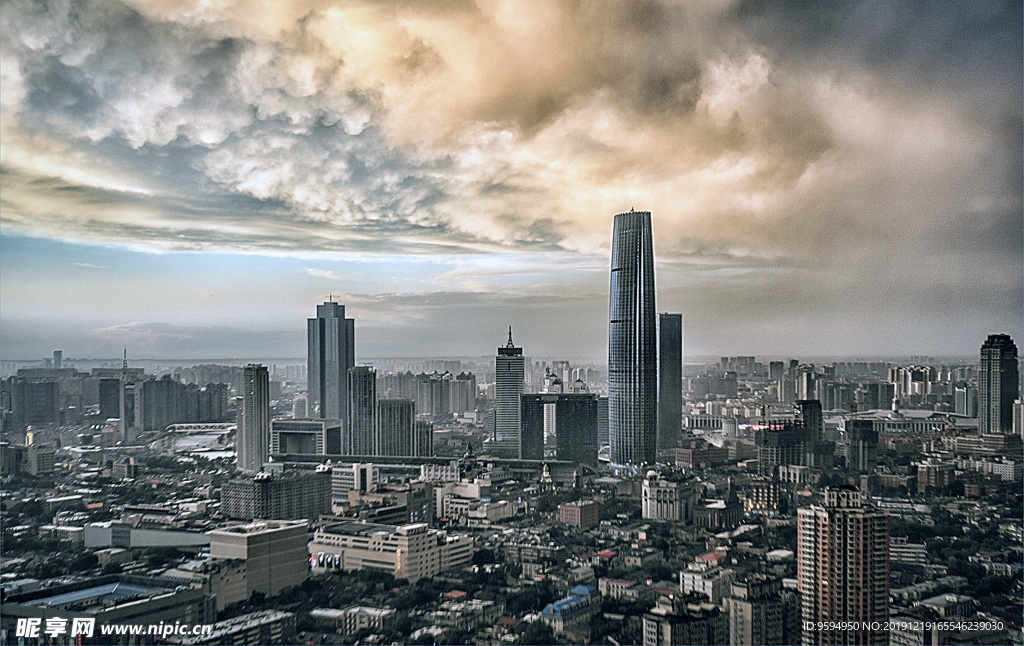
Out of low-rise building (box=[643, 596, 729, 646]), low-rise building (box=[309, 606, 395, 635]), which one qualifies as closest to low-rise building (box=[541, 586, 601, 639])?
low-rise building (box=[643, 596, 729, 646])

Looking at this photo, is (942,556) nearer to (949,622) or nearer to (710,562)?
(949,622)

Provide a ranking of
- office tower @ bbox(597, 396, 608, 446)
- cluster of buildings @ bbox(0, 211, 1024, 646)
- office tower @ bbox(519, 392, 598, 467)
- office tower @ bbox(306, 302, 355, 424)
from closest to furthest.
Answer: cluster of buildings @ bbox(0, 211, 1024, 646) < office tower @ bbox(306, 302, 355, 424) < office tower @ bbox(519, 392, 598, 467) < office tower @ bbox(597, 396, 608, 446)

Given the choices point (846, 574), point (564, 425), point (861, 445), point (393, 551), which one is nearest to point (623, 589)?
point (846, 574)

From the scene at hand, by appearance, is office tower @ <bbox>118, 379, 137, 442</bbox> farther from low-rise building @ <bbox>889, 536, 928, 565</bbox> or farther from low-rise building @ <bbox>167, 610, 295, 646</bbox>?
low-rise building @ <bbox>889, 536, 928, 565</bbox>

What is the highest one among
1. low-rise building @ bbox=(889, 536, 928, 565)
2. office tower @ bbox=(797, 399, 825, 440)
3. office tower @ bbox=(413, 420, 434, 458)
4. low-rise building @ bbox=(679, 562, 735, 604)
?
office tower @ bbox=(797, 399, 825, 440)

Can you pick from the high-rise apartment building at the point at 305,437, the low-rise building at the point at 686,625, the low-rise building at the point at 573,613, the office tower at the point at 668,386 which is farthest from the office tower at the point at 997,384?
the high-rise apartment building at the point at 305,437

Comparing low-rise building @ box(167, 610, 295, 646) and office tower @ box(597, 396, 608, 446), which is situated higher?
office tower @ box(597, 396, 608, 446)

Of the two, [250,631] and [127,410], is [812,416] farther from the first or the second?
[127,410]
